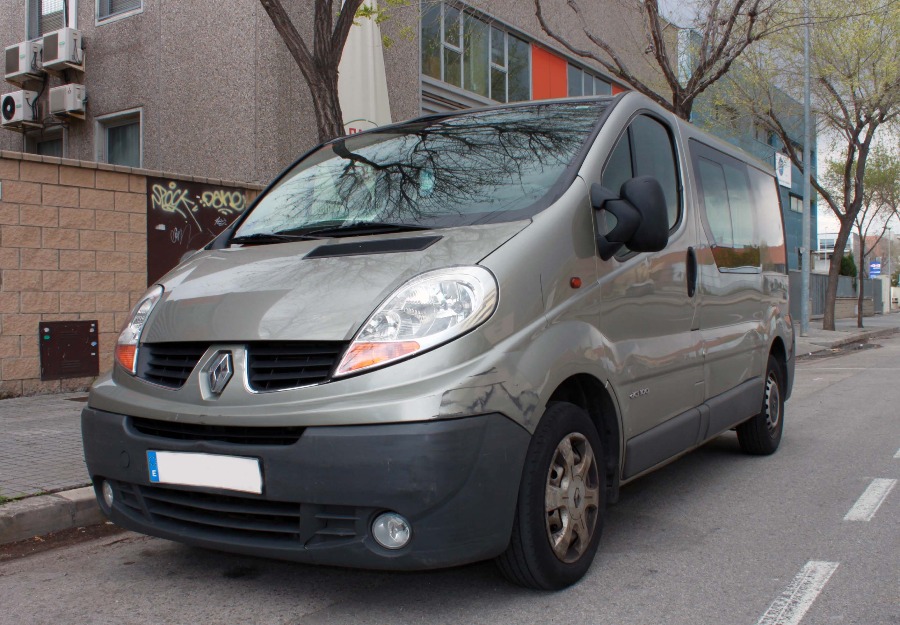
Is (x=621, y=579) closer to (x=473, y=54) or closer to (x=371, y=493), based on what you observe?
(x=371, y=493)

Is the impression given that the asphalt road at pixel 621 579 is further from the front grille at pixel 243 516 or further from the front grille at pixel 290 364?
the front grille at pixel 290 364

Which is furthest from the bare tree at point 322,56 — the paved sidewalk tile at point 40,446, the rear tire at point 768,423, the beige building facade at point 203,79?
the rear tire at point 768,423

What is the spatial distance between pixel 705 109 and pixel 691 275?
867 inches

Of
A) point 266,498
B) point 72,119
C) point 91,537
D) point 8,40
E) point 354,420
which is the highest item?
point 8,40

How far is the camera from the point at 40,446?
565cm

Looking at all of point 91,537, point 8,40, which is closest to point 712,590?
point 91,537

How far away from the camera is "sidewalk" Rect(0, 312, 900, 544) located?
4.12 meters

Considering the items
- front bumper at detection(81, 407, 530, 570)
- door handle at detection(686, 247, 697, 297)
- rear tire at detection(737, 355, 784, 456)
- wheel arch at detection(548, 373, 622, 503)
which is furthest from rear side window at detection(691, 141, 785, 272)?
front bumper at detection(81, 407, 530, 570)

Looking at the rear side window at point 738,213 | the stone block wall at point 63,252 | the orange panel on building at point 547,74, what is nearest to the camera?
the rear side window at point 738,213

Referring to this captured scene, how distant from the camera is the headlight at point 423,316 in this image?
278 cm

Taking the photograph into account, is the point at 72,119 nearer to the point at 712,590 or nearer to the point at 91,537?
the point at 91,537

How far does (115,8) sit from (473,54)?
22.0ft

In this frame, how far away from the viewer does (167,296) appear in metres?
3.45

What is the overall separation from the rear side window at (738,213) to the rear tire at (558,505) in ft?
6.32
